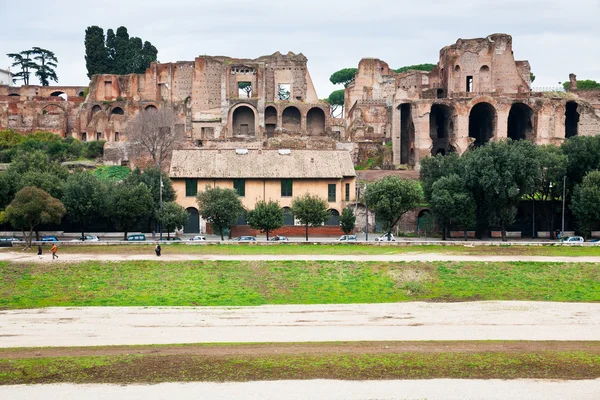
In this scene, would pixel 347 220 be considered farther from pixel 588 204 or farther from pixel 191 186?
pixel 588 204

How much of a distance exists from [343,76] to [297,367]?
10067cm

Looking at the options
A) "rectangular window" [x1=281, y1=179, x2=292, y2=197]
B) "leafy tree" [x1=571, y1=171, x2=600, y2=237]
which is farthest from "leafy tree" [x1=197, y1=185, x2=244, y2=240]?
"leafy tree" [x1=571, y1=171, x2=600, y2=237]

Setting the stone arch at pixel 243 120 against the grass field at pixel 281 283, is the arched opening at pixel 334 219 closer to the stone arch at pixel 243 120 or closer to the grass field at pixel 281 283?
the grass field at pixel 281 283

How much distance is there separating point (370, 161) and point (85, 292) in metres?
40.5

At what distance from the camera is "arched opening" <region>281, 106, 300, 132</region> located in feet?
244

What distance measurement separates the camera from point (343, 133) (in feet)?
239

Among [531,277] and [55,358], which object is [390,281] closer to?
[531,277]

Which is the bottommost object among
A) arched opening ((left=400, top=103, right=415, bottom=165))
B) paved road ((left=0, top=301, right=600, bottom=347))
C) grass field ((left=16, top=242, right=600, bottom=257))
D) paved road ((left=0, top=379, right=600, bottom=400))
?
paved road ((left=0, top=379, right=600, bottom=400))

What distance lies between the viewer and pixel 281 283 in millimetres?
30234

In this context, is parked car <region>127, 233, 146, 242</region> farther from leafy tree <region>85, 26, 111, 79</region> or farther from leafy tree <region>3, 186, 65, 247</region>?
leafy tree <region>85, 26, 111, 79</region>

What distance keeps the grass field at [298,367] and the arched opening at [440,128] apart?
50.8 m

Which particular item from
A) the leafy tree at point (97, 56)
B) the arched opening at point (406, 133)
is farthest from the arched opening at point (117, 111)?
the arched opening at point (406, 133)

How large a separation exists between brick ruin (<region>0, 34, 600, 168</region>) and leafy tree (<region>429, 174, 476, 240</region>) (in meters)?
16.9

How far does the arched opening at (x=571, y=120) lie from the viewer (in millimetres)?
70481
